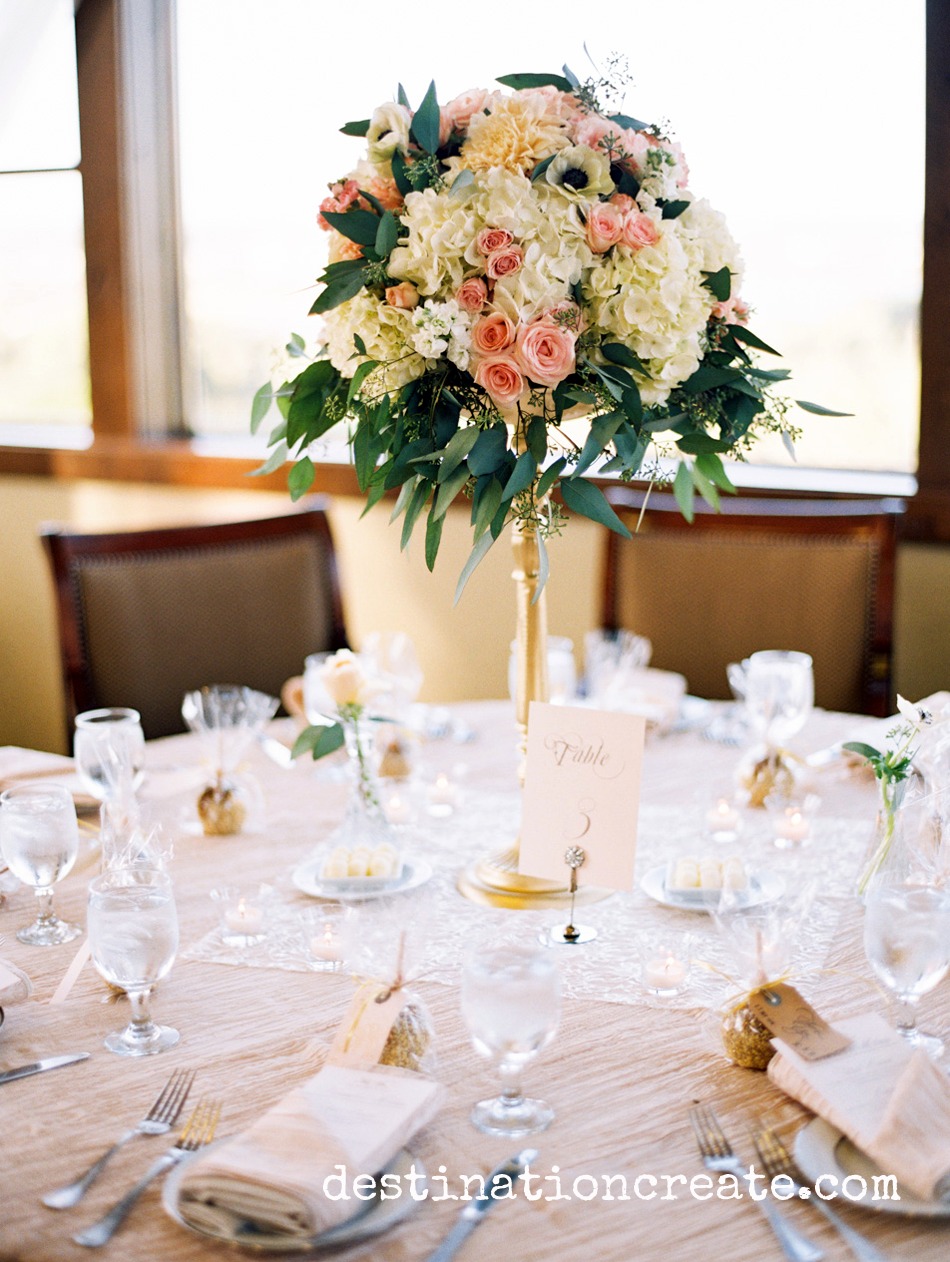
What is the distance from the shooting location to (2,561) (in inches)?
148

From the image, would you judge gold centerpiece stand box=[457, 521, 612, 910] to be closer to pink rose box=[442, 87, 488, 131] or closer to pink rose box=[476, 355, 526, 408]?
pink rose box=[476, 355, 526, 408]

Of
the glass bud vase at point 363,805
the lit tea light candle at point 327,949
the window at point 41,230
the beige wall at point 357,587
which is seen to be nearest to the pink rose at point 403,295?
the glass bud vase at point 363,805

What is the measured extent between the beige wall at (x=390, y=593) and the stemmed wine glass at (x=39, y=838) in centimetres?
144

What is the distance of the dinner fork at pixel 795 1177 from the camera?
85 cm

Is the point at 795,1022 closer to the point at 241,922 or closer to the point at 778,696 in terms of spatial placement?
the point at 241,922

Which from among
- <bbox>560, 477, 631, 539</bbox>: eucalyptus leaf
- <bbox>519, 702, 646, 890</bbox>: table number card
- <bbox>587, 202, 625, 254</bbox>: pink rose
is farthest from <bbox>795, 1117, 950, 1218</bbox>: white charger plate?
<bbox>587, 202, 625, 254</bbox>: pink rose

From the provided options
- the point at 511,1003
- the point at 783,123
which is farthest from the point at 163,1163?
the point at 783,123

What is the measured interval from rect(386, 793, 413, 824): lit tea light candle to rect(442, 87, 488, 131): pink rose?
0.83m

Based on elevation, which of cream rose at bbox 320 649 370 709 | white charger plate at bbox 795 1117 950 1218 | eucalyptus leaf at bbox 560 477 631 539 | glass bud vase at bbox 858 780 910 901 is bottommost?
white charger plate at bbox 795 1117 950 1218

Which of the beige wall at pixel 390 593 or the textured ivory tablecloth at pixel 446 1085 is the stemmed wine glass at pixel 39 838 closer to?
the textured ivory tablecloth at pixel 446 1085

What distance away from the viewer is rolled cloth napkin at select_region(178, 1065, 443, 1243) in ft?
2.80

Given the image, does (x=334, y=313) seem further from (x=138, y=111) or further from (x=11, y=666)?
(x=11, y=666)

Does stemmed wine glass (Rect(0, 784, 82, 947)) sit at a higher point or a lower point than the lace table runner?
higher

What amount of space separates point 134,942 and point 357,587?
224cm
